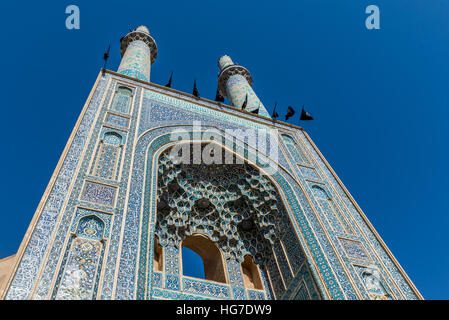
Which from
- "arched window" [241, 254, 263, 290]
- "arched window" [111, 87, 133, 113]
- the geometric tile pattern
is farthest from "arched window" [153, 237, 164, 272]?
"arched window" [111, 87, 133, 113]

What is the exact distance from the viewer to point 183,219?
6.18 metres

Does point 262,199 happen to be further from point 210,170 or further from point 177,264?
point 177,264

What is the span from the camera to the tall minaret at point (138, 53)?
366 inches

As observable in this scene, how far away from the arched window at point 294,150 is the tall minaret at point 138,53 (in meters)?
3.72

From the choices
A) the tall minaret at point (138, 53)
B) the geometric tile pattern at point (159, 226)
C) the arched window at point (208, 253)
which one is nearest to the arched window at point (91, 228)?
the geometric tile pattern at point (159, 226)

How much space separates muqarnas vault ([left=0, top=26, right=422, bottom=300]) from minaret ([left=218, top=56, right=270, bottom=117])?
239 cm

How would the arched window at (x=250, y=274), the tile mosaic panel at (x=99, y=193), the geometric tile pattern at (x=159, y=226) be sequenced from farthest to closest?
the arched window at (x=250, y=274), the tile mosaic panel at (x=99, y=193), the geometric tile pattern at (x=159, y=226)

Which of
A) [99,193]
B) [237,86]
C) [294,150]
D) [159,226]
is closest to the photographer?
[99,193]

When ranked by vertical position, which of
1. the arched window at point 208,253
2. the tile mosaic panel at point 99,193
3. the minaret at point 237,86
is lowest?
the tile mosaic panel at point 99,193

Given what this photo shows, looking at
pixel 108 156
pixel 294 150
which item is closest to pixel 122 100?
pixel 108 156

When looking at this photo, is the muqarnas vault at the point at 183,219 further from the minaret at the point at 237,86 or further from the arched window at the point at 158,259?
the minaret at the point at 237,86

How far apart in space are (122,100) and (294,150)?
357 cm

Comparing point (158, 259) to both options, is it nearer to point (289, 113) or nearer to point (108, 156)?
point (108, 156)
